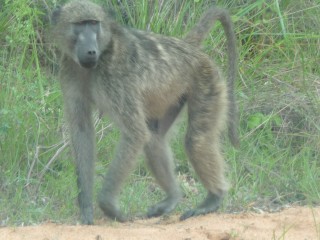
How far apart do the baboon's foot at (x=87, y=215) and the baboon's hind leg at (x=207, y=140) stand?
2.14ft

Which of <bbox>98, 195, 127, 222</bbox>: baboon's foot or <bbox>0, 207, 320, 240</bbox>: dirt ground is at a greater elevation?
<bbox>0, 207, 320, 240</bbox>: dirt ground

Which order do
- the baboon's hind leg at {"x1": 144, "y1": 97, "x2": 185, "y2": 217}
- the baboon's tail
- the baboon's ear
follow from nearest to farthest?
the baboon's ear
the baboon's hind leg at {"x1": 144, "y1": 97, "x2": 185, "y2": 217}
the baboon's tail

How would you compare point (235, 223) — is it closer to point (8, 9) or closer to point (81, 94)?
point (81, 94)

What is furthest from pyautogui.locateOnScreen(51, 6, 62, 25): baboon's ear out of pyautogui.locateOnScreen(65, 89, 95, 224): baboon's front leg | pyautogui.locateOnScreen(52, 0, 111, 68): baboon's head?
pyautogui.locateOnScreen(65, 89, 95, 224): baboon's front leg

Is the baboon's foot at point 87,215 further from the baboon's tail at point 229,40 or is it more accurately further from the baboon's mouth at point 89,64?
the baboon's tail at point 229,40

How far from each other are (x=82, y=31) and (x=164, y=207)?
3.72ft

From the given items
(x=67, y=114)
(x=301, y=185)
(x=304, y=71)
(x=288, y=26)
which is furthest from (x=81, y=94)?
(x=288, y=26)

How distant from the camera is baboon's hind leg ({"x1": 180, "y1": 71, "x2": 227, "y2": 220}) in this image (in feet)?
16.4

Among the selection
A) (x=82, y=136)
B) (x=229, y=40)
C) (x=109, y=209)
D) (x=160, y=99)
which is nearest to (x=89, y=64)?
(x=82, y=136)

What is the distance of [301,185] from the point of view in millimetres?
5215

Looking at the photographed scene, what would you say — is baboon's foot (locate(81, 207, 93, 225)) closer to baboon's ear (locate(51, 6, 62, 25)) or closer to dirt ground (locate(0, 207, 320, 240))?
dirt ground (locate(0, 207, 320, 240))

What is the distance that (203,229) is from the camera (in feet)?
14.1

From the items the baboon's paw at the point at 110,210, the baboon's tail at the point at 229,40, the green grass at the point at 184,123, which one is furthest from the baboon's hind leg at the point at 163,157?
the baboon's paw at the point at 110,210

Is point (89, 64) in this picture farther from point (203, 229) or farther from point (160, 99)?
point (203, 229)
